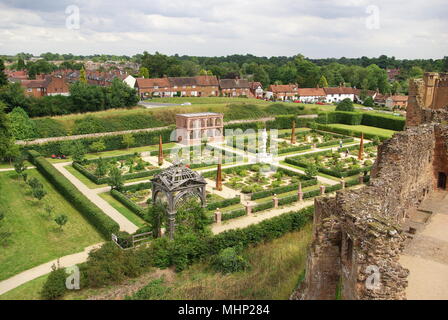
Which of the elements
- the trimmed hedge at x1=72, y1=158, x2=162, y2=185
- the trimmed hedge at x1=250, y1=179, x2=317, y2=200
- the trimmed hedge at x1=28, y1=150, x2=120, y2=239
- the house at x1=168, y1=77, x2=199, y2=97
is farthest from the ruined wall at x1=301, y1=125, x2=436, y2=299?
the house at x1=168, y1=77, x2=199, y2=97

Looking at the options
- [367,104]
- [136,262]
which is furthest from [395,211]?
[367,104]

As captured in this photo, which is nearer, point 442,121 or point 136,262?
point 136,262

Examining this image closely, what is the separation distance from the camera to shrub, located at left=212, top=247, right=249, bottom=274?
19.1 meters

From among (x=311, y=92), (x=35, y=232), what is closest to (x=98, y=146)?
(x=35, y=232)

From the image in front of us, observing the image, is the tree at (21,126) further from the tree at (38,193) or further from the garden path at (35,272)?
the garden path at (35,272)

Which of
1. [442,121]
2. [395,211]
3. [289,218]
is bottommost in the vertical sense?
[289,218]

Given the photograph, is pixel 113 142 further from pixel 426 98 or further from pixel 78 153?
pixel 426 98

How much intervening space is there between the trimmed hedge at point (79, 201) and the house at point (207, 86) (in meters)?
53.1

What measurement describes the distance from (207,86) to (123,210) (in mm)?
64529

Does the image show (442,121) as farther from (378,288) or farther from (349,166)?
(378,288)

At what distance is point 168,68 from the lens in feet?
330

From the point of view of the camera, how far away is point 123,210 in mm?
28453

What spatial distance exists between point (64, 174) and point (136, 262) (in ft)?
70.0

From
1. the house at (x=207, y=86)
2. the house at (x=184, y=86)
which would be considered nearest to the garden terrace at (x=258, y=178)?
the house at (x=184, y=86)
